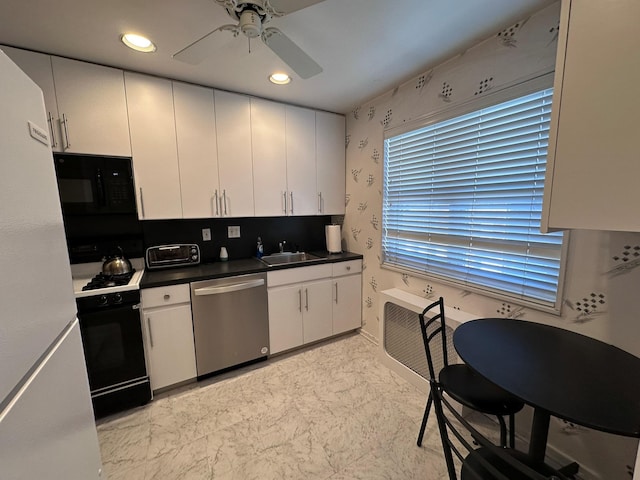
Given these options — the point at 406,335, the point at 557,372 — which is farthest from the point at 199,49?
the point at 406,335

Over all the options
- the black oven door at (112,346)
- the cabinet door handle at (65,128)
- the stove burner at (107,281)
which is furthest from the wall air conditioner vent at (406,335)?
the cabinet door handle at (65,128)

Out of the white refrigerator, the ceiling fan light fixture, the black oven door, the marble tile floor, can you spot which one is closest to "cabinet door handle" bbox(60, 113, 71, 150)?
the black oven door

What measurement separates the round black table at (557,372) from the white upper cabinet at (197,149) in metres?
2.17

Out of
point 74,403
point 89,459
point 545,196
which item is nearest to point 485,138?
point 545,196

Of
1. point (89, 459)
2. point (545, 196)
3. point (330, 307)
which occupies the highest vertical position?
point (545, 196)

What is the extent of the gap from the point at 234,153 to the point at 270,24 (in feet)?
3.72

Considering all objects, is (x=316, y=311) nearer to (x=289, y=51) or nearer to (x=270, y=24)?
(x=289, y=51)

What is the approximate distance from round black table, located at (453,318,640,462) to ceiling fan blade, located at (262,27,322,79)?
1.65 metres

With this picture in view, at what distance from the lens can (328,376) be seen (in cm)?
232

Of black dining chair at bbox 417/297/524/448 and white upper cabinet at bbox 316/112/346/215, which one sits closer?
black dining chair at bbox 417/297/524/448

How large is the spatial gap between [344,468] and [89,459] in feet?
4.05

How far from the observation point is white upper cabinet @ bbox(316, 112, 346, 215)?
114 inches

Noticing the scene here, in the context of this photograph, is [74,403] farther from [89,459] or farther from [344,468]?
[344,468]

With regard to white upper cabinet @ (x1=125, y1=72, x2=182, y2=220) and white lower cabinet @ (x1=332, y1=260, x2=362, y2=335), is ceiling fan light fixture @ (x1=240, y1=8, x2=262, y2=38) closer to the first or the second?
white upper cabinet @ (x1=125, y1=72, x2=182, y2=220)
